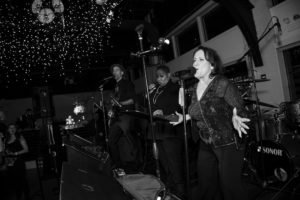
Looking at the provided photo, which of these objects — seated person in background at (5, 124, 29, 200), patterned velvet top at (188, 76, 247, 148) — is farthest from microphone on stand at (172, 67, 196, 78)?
seated person in background at (5, 124, 29, 200)

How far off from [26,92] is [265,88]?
534 inches

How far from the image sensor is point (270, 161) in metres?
3.21

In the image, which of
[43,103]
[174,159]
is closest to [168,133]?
[174,159]

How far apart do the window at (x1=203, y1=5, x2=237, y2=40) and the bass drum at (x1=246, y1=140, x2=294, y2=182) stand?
418cm

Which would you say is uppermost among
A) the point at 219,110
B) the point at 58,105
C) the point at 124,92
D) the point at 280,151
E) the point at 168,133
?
the point at 58,105

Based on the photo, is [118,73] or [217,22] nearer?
[118,73]

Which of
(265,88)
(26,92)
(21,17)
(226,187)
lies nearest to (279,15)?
(265,88)

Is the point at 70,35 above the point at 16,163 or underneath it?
above

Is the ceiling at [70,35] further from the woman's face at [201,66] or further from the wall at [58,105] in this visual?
the woman's face at [201,66]

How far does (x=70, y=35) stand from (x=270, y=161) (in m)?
7.26

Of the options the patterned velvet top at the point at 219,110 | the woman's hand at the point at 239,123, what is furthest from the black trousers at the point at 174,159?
the woman's hand at the point at 239,123

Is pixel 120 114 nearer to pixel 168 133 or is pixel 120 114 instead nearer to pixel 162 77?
pixel 162 77

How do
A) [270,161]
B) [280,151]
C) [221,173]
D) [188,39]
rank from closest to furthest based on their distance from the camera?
1. [221,173]
2. [280,151]
3. [270,161]
4. [188,39]

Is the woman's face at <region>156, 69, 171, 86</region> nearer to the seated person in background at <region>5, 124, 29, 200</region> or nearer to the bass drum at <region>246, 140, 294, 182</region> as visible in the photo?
the bass drum at <region>246, 140, 294, 182</region>
